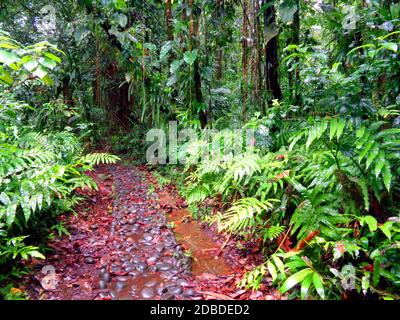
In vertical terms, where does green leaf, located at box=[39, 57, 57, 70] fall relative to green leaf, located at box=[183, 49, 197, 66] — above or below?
below

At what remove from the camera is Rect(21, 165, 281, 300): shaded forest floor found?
92.9 inches

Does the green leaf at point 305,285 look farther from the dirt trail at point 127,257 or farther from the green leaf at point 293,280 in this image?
the dirt trail at point 127,257

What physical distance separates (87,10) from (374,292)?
18.0 feet

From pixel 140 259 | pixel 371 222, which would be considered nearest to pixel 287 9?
pixel 371 222

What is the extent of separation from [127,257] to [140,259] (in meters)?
0.15

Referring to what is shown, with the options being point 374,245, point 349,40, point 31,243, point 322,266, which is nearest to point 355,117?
point 374,245

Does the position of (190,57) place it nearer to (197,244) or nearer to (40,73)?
(197,244)

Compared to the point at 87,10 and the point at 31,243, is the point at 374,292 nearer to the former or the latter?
the point at 31,243

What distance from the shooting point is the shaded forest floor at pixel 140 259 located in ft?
7.74

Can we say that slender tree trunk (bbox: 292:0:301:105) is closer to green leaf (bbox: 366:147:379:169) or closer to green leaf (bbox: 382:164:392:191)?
green leaf (bbox: 366:147:379:169)

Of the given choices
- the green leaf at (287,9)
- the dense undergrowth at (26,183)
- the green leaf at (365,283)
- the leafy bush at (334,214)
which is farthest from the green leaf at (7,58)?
the green leaf at (287,9)

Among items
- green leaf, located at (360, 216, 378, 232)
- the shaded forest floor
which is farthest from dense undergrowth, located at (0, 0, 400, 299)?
the shaded forest floor

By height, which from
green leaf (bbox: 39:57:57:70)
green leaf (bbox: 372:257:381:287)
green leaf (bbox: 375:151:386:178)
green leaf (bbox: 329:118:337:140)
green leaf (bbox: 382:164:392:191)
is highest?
green leaf (bbox: 39:57:57:70)
